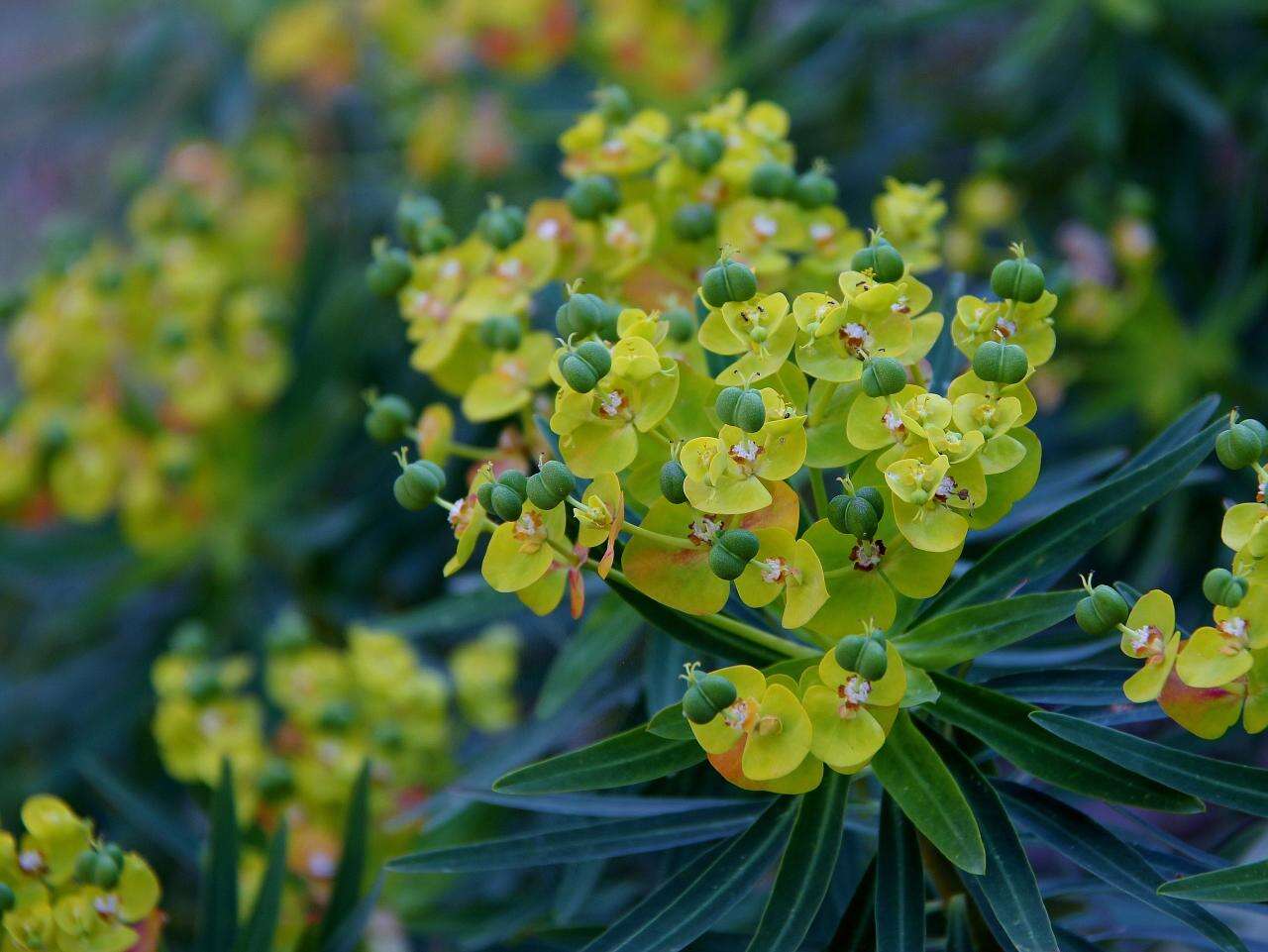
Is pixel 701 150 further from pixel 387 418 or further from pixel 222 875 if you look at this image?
pixel 222 875

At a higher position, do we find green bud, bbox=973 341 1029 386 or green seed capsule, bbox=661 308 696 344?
green bud, bbox=973 341 1029 386

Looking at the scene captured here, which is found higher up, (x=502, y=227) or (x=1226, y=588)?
(x=502, y=227)

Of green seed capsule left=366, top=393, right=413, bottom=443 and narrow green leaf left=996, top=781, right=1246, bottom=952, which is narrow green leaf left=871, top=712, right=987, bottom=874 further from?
green seed capsule left=366, top=393, right=413, bottom=443

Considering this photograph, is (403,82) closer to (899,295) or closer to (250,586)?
(250,586)

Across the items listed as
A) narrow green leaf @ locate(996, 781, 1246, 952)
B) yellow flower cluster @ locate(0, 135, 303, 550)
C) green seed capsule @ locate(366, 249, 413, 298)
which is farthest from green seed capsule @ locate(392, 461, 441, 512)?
yellow flower cluster @ locate(0, 135, 303, 550)

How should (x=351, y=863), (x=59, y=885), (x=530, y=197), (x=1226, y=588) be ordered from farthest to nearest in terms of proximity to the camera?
(x=530, y=197), (x=351, y=863), (x=59, y=885), (x=1226, y=588)

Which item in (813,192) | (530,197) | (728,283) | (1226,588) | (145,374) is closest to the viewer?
(1226,588)

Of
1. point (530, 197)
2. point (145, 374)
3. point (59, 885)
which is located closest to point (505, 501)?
point (59, 885)

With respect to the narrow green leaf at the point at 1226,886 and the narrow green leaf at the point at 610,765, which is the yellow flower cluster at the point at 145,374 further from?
the narrow green leaf at the point at 1226,886
